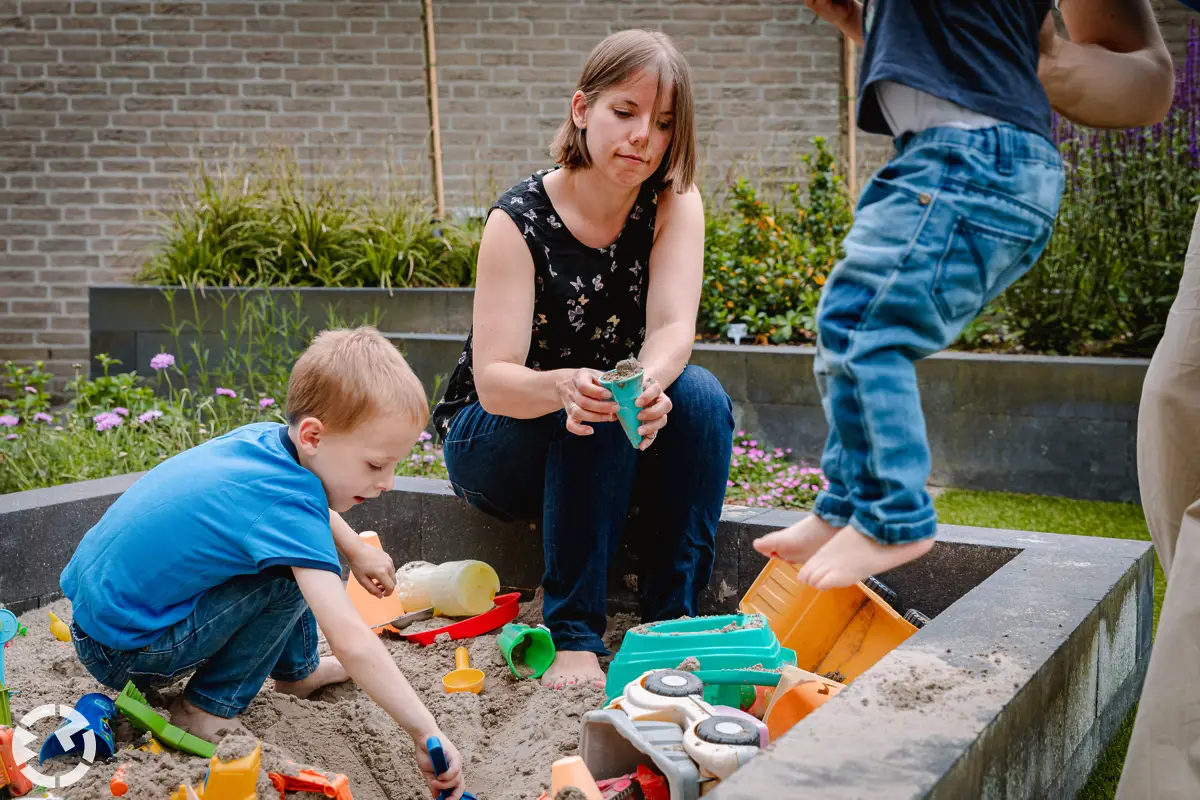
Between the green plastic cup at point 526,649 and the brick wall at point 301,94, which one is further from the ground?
the brick wall at point 301,94

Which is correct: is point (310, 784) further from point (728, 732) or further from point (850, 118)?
point (850, 118)

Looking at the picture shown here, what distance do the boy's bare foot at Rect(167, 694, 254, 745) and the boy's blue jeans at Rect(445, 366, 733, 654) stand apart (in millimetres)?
655

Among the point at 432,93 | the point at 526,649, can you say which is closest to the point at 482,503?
the point at 526,649

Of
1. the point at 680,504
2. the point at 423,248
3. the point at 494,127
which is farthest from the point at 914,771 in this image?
the point at 494,127

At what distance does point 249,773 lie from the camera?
1.52 metres

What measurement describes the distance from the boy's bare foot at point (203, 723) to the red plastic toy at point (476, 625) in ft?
1.84

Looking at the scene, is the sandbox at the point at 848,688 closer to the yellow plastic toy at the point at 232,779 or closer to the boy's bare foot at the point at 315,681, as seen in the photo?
the boy's bare foot at the point at 315,681

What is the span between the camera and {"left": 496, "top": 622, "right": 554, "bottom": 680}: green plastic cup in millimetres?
2260

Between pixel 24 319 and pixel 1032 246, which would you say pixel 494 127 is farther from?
pixel 1032 246

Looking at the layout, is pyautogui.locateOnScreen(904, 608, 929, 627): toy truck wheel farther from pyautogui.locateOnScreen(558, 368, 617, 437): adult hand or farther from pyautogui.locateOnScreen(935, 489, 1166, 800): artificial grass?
pyautogui.locateOnScreen(935, 489, 1166, 800): artificial grass

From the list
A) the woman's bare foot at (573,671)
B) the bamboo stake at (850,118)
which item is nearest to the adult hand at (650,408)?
the woman's bare foot at (573,671)

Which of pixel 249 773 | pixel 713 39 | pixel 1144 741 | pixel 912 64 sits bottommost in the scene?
pixel 249 773

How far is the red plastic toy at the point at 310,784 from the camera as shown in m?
1.61

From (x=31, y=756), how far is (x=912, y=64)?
1.64 m
